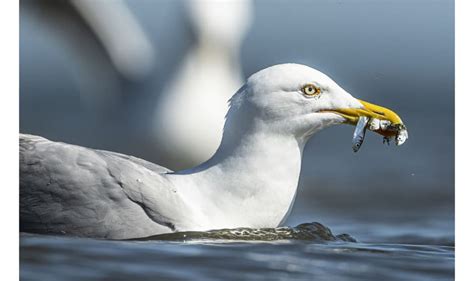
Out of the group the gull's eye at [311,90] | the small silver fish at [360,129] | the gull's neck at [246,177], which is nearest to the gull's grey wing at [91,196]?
the gull's neck at [246,177]

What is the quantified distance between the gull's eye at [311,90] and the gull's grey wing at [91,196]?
65cm

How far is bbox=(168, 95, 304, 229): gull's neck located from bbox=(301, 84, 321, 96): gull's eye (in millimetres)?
196

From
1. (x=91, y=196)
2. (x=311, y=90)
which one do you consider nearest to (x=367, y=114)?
(x=311, y=90)

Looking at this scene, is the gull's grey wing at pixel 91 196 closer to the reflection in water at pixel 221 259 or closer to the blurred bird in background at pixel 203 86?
the reflection in water at pixel 221 259

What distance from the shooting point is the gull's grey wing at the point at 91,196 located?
467cm

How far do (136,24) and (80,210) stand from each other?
2472 millimetres

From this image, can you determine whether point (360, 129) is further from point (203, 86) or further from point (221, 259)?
point (203, 86)

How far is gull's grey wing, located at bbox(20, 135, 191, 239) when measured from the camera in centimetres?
467

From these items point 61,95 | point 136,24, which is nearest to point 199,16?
point 136,24

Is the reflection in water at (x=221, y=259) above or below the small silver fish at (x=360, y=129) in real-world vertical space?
below

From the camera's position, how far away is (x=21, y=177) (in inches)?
189

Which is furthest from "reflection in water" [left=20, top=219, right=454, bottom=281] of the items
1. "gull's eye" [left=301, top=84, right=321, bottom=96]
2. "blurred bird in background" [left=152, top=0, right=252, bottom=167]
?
"blurred bird in background" [left=152, top=0, right=252, bottom=167]

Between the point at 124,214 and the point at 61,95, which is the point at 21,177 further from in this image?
the point at 61,95

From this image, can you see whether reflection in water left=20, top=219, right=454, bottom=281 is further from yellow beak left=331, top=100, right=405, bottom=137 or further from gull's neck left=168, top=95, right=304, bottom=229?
yellow beak left=331, top=100, right=405, bottom=137
